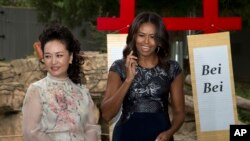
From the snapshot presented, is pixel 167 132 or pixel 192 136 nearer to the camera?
pixel 167 132

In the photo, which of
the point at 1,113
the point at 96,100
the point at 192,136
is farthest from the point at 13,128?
the point at 192,136

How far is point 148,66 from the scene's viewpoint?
2461 millimetres

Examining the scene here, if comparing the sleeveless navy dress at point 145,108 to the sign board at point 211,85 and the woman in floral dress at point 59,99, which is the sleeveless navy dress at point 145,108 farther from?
the sign board at point 211,85

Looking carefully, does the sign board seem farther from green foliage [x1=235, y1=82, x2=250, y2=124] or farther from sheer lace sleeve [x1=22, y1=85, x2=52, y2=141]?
green foliage [x1=235, y1=82, x2=250, y2=124]

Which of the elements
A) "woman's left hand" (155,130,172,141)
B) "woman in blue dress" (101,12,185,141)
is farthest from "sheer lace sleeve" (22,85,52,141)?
"woman's left hand" (155,130,172,141)

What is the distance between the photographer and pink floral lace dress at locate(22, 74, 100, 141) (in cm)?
203

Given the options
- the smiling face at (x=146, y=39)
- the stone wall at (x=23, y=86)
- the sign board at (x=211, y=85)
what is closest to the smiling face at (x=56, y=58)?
the smiling face at (x=146, y=39)

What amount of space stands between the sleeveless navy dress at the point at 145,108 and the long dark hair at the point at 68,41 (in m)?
0.28

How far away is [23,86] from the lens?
6020 mm

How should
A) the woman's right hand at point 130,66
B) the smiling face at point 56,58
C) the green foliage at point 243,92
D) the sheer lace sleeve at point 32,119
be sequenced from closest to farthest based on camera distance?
the sheer lace sleeve at point 32,119, the smiling face at point 56,58, the woman's right hand at point 130,66, the green foliage at point 243,92

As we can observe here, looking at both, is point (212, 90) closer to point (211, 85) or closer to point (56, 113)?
point (211, 85)

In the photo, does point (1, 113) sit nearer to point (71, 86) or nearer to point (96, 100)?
point (96, 100)

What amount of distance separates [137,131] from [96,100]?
12.0 ft

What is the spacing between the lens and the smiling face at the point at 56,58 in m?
2.14
